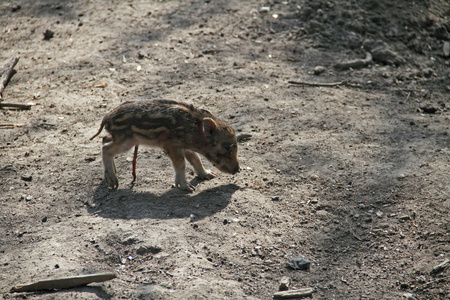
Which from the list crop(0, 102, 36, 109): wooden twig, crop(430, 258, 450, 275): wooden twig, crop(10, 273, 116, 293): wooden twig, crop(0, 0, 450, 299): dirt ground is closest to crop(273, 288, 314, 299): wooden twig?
crop(0, 0, 450, 299): dirt ground

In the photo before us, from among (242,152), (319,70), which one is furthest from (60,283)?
(319,70)

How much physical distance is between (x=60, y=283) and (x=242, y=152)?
3104 millimetres

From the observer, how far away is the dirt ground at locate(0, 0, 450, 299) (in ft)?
13.7

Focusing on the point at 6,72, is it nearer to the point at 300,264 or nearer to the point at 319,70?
the point at 319,70

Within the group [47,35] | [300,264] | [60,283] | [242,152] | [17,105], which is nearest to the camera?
[60,283]

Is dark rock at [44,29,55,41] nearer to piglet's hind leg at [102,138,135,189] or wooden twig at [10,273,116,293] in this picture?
piglet's hind leg at [102,138,135,189]

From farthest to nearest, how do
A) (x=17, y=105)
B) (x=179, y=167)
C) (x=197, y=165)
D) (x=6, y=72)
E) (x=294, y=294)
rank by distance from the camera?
(x=6, y=72) < (x=17, y=105) < (x=197, y=165) < (x=179, y=167) < (x=294, y=294)

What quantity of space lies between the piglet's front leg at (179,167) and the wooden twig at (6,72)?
3.88 meters

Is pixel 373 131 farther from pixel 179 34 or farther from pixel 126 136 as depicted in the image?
pixel 179 34

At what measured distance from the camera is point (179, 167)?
538 cm

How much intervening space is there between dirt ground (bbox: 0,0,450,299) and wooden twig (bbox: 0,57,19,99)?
97 mm

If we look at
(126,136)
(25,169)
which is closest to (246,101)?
(126,136)

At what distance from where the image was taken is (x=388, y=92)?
25.3ft

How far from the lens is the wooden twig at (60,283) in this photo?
3697 millimetres
